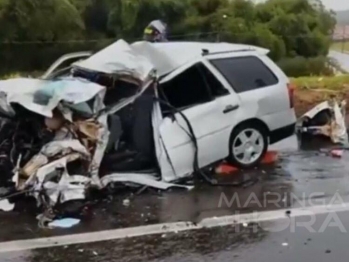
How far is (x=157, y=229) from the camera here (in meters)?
7.41

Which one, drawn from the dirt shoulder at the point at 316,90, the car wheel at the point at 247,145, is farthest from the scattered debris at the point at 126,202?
the dirt shoulder at the point at 316,90

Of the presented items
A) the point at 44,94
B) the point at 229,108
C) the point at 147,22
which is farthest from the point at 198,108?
the point at 147,22

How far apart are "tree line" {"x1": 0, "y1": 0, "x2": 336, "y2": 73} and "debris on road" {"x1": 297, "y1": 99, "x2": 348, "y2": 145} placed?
5328 millimetres

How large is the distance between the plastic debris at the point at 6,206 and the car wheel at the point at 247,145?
9.29ft

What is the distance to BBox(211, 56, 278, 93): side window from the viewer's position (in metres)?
9.85

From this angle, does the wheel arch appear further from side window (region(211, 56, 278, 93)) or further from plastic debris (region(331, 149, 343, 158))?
plastic debris (region(331, 149, 343, 158))

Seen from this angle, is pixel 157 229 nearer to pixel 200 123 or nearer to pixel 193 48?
pixel 200 123

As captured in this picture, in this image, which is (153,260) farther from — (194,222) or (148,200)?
(148,200)

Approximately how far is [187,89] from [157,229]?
2.57 meters

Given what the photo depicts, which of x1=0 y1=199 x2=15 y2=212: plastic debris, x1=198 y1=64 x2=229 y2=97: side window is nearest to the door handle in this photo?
x1=198 y1=64 x2=229 y2=97: side window

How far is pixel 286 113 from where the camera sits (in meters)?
10.2

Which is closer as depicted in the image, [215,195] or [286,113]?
[215,195]

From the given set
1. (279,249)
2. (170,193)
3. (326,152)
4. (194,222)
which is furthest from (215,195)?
(326,152)

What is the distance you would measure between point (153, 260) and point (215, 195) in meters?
2.30
